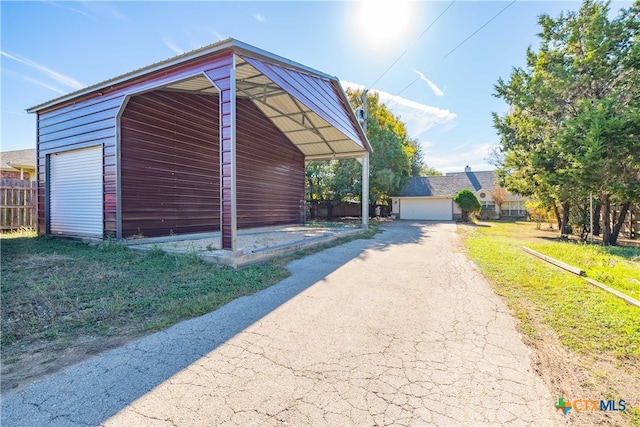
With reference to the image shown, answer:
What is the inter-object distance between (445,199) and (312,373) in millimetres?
25453

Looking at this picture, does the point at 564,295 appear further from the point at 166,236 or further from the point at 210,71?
the point at 166,236

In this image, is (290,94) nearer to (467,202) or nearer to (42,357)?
(42,357)

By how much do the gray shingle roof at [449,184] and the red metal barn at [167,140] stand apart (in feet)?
56.9

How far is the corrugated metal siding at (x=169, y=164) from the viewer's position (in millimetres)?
7059

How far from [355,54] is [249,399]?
1304cm

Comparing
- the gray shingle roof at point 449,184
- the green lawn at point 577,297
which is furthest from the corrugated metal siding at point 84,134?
the gray shingle roof at point 449,184

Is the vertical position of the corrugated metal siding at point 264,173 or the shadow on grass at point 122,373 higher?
the corrugated metal siding at point 264,173

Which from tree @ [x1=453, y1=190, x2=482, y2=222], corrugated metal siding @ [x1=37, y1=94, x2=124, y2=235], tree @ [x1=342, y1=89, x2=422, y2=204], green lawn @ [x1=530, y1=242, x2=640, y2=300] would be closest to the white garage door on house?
tree @ [x1=453, y1=190, x2=482, y2=222]

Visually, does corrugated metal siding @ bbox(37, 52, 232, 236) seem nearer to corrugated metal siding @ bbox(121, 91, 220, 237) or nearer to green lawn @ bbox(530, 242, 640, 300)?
corrugated metal siding @ bbox(121, 91, 220, 237)

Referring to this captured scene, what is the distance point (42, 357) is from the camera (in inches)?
90.9

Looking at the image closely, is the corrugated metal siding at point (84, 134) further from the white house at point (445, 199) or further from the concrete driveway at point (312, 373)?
the white house at point (445, 199)

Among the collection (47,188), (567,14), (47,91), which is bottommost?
(47,188)

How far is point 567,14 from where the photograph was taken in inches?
419

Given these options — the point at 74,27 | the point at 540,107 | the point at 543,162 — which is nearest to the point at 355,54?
the point at 540,107
